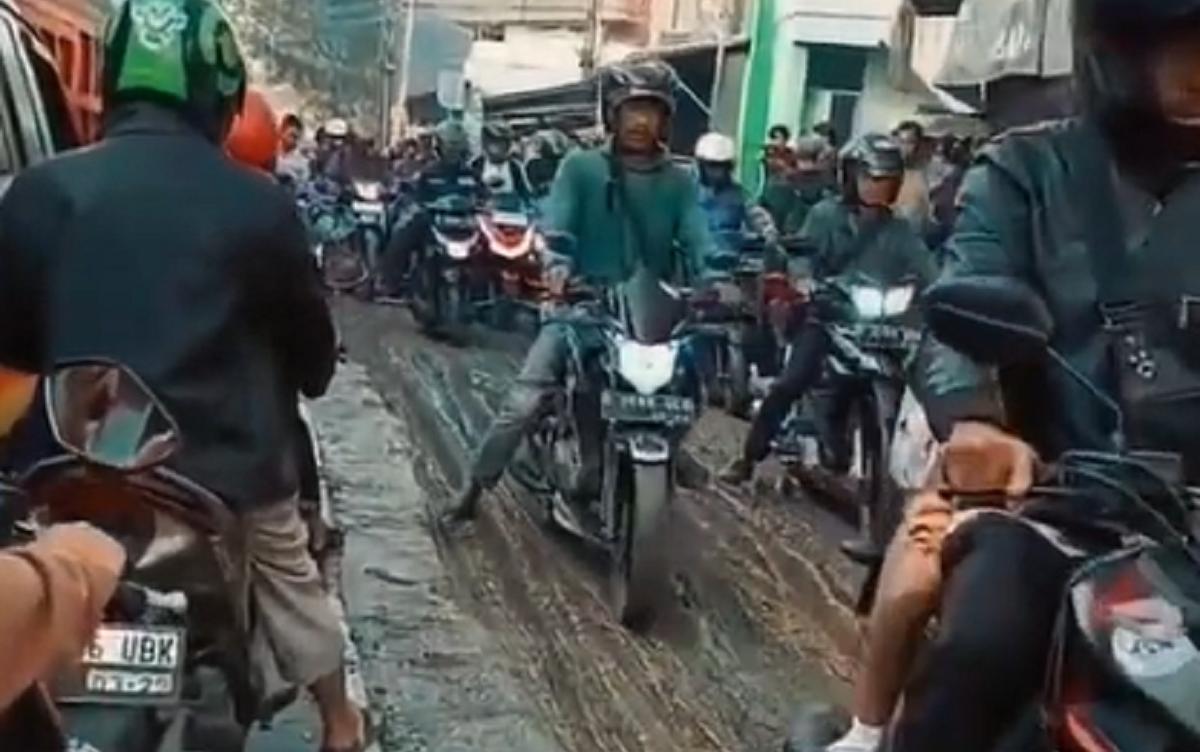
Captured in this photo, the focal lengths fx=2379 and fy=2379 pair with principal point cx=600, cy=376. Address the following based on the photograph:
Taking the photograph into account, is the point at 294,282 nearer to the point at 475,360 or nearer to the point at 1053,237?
the point at 1053,237

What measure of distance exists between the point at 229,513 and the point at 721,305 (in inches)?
328

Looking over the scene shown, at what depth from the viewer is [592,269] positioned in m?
9.33

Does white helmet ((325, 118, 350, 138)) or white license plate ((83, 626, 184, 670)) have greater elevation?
white license plate ((83, 626, 184, 670))

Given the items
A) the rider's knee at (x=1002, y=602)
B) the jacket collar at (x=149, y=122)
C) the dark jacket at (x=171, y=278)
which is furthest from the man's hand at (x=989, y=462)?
Result: the jacket collar at (x=149, y=122)

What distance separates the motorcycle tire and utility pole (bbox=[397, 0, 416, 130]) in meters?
38.5

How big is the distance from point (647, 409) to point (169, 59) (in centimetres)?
392

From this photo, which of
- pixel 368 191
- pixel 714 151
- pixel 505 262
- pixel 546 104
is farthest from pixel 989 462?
pixel 546 104

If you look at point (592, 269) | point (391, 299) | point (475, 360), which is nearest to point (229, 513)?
point (592, 269)

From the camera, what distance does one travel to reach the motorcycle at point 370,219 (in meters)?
24.6

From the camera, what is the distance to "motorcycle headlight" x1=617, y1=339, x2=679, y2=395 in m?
8.52

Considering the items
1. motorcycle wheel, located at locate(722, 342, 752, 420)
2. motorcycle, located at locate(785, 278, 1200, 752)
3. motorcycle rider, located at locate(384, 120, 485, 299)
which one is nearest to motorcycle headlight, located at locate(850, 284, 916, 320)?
motorcycle wheel, located at locate(722, 342, 752, 420)

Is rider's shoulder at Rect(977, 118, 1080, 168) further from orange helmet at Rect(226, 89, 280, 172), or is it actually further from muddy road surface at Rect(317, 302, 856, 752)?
orange helmet at Rect(226, 89, 280, 172)

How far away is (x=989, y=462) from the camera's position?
137 inches

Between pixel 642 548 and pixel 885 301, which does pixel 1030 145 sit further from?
pixel 885 301
